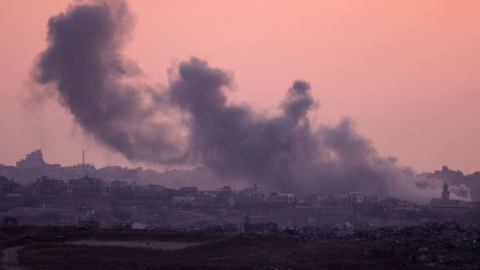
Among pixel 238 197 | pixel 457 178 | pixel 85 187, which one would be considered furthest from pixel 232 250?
pixel 457 178

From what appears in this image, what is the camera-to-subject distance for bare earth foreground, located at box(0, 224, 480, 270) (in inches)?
1332

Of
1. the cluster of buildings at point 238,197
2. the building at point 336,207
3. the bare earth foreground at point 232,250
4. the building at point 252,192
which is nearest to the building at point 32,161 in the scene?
the cluster of buildings at point 238,197

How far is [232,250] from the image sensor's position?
127ft

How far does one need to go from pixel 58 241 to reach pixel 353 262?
44.0 feet

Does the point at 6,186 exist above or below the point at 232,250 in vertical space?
above

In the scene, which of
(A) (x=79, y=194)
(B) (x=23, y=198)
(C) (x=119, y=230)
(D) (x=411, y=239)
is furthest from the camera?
(A) (x=79, y=194)

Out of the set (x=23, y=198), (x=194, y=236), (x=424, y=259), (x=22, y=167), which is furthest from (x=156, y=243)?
(x=22, y=167)

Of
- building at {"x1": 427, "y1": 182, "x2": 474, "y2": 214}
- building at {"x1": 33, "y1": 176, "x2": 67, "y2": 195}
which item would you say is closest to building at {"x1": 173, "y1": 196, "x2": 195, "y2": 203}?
building at {"x1": 33, "y1": 176, "x2": 67, "y2": 195}

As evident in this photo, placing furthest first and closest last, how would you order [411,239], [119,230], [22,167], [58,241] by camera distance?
[22,167] < [119,230] < [58,241] < [411,239]

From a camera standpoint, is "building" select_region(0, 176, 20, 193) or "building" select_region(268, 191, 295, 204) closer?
"building" select_region(268, 191, 295, 204)

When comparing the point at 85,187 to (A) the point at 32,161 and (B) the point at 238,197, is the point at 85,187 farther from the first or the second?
(A) the point at 32,161

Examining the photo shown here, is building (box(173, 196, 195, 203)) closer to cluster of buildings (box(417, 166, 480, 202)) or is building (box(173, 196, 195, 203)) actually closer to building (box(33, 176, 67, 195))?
building (box(33, 176, 67, 195))

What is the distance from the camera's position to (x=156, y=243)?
4075 centimetres

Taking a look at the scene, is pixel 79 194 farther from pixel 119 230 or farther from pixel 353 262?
pixel 353 262
